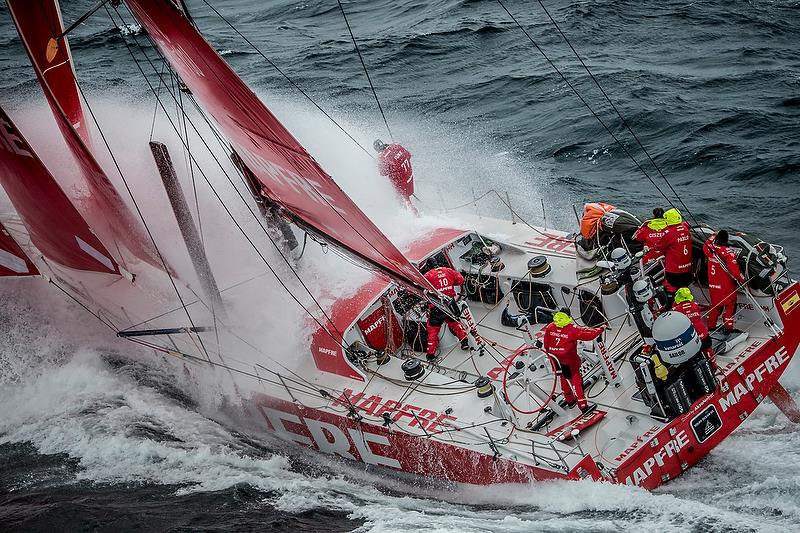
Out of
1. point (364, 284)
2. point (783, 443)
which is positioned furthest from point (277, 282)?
point (783, 443)

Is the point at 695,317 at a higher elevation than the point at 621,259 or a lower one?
lower

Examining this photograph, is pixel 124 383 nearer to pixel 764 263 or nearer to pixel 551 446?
pixel 551 446

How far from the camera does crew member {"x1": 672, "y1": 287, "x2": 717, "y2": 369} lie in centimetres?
899

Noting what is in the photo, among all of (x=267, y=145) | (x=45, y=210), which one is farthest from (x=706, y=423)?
(x=45, y=210)

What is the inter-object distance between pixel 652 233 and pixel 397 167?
4284mm

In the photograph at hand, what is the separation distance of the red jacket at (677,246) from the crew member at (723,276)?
0.77 feet

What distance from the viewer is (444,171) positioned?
1736cm

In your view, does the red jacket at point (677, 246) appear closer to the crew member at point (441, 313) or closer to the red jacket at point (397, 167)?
the crew member at point (441, 313)

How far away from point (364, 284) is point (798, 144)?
31.2ft

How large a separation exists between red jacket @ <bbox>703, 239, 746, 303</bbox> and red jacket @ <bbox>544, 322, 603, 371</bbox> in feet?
5.60

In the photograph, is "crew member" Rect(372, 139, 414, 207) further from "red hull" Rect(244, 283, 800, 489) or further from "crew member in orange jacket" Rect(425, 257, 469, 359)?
"red hull" Rect(244, 283, 800, 489)

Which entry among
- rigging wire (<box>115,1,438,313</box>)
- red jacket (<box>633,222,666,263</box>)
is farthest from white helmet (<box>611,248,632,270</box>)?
rigging wire (<box>115,1,438,313</box>)

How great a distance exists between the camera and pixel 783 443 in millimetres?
9250

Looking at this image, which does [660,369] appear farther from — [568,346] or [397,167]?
[397,167]
